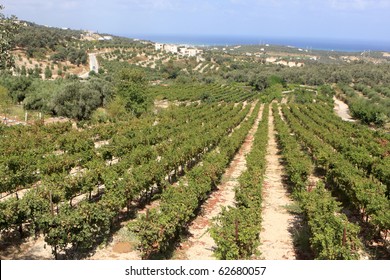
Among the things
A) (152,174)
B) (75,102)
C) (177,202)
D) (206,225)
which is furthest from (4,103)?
(177,202)

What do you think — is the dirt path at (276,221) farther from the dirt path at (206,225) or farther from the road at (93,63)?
the road at (93,63)

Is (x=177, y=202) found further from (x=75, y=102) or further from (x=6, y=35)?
(x=75, y=102)

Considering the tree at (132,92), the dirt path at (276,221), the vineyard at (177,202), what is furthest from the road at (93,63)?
the dirt path at (276,221)

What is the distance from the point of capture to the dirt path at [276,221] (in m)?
13.6

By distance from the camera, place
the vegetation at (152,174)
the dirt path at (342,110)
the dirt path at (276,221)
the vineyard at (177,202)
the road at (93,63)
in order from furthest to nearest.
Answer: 1. the road at (93,63)
2. the dirt path at (342,110)
3. the dirt path at (276,221)
4. the vegetation at (152,174)
5. the vineyard at (177,202)

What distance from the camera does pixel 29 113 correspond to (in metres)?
47.6

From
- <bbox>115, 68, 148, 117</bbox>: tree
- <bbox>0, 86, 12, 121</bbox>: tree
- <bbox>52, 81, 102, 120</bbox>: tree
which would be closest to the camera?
<bbox>0, 86, 12, 121</bbox>: tree

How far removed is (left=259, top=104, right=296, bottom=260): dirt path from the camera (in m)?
13.6

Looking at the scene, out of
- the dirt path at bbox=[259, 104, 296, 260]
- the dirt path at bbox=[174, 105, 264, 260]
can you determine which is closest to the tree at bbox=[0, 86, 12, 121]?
the dirt path at bbox=[174, 105, 264, 260]

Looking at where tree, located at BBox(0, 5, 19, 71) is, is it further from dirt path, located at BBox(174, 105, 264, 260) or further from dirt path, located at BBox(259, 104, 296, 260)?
dirt path, located at BBox(259, 104, 296, 260)

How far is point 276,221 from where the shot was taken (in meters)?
16.8

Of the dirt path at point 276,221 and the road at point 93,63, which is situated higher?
the road at point 93,63

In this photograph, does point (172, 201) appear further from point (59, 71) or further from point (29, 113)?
point (59, 71)

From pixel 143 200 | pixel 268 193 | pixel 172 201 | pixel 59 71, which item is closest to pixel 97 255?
pixel 172 201
